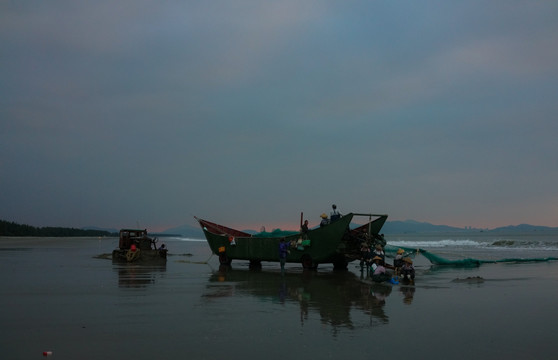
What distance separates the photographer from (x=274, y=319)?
8.28 meters

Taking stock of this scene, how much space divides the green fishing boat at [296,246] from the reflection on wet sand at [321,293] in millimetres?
1852

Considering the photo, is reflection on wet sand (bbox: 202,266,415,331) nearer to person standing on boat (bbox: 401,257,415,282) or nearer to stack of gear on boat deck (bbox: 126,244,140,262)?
person standing on boat (bbox: 401,257,415,282)

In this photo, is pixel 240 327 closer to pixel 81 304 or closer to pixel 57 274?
pixel 81 304

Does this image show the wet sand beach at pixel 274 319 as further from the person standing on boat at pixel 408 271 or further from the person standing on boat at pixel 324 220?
the person standing on boat at pixel 324 220

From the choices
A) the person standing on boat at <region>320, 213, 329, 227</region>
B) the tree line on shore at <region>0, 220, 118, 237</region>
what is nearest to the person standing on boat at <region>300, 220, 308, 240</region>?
the person standing on boat at <region>320, 213, 329, 227</region>

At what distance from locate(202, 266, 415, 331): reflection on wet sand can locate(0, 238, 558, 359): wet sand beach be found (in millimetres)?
25

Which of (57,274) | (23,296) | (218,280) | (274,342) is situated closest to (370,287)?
(218,280)

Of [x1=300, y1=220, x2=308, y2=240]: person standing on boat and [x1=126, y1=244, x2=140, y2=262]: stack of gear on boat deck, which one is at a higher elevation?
[x1=300, y1=220, x2=308, y2=240]: person standing on boat

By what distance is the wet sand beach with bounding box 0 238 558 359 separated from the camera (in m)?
6.25

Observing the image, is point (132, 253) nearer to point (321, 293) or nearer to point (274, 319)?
point (321, 293)

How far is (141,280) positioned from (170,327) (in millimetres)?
7281

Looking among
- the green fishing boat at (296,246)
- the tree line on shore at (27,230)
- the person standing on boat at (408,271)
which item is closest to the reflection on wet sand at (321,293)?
the person standing on boat at (408,271)

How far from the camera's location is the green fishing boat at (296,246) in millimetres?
18305

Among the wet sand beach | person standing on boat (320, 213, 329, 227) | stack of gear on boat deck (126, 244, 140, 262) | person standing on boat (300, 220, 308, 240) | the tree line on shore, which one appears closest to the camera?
the wet sand beach
